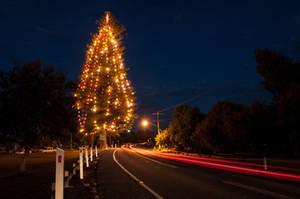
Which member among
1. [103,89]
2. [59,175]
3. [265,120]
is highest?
[103,89]

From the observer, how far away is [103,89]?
1273 inches

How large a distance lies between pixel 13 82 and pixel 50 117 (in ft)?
11.1

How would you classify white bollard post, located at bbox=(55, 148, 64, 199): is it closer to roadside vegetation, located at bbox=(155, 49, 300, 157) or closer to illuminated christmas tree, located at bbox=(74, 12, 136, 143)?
roadside vegetation, located at bbox=(155, 49, 300, 157)

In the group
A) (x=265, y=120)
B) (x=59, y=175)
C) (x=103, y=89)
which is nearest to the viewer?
(x=59, y=175)

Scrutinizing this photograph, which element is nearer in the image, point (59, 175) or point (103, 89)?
point (59, 175)

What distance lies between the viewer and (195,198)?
713 cm

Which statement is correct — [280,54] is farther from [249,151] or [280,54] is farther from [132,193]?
[132,193]

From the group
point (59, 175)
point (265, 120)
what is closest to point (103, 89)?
point (265, 120)

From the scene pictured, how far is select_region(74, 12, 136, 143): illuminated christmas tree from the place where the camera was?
31.5 m

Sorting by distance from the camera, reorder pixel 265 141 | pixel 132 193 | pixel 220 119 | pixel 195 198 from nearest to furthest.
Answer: pixel 195 198 → pixel 132 193 → pixel 265 141 → pixel 220 119

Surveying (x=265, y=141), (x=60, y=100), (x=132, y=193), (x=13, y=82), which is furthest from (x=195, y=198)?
(x=265, y=141)

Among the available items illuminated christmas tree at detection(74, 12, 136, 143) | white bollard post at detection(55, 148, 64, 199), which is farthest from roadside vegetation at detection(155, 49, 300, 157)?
white bollard post at detection(55, 148, 64, 199)

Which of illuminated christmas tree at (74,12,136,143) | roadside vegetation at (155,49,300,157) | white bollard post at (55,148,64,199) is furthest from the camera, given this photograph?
illuminated christmas tree at (74,12,136,143)

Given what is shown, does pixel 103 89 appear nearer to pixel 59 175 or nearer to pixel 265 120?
pixel 265 120
